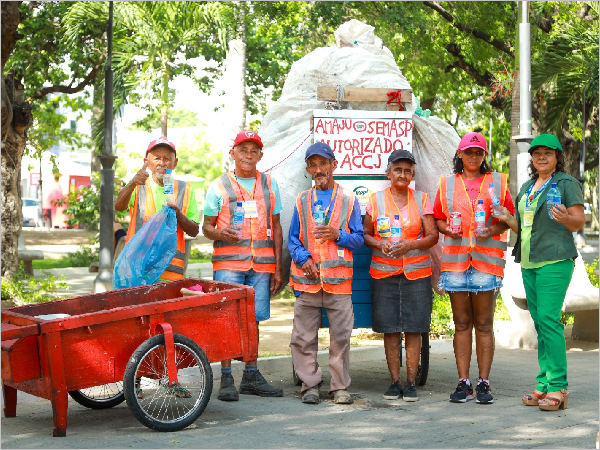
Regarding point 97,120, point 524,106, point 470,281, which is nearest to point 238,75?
point 97,120

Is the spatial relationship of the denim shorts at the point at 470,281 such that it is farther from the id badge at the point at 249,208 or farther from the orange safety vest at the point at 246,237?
the id badge at the point at 249,208

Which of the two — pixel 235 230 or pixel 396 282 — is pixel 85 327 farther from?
pixel 396 282

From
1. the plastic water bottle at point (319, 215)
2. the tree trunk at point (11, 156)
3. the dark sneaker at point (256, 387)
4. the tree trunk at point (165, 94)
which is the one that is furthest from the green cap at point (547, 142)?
the tree trunk at point (165, 94)

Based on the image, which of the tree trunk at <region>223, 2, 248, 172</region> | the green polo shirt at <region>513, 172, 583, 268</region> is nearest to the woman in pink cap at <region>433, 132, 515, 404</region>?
the green polo shirt at <region>513, 172, 583, 268</region>

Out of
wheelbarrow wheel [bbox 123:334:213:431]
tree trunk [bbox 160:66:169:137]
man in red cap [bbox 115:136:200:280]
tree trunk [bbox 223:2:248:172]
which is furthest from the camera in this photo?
tree trunk [bbox 160:66:169:137]

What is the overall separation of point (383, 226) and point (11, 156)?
783 cm

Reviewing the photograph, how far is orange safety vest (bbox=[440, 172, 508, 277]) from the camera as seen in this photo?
21.4 feet

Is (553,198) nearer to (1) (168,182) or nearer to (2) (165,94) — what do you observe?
(1) (168,182)

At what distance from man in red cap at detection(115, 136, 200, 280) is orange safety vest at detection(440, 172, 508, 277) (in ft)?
6.58

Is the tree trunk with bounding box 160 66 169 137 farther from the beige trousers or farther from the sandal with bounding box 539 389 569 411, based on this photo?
the sandal with bounding box 539 389 569 411

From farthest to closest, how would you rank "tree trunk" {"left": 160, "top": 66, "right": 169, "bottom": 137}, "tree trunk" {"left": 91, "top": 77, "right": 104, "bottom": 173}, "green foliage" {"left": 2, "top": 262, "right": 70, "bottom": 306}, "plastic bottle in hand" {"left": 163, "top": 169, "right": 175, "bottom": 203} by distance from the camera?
"tree trunk" {"left": 160, "top": 66, "right": 169, "bottom": 137} → "tree trunk" {"left": 91, "top": 77, "right": 104, "bottom": 173} → "green foliage" {"left": 2, "top": 262, "right": 70, "bottom": 306} → "plastic bottle in hand" {"left": 163, "top": 169, "right": 175, "bottom": 203}

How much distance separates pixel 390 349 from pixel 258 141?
1.98 meters

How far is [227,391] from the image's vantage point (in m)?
6.58

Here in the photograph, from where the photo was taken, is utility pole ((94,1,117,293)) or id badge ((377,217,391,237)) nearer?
id badge ((377,217,391,237))
